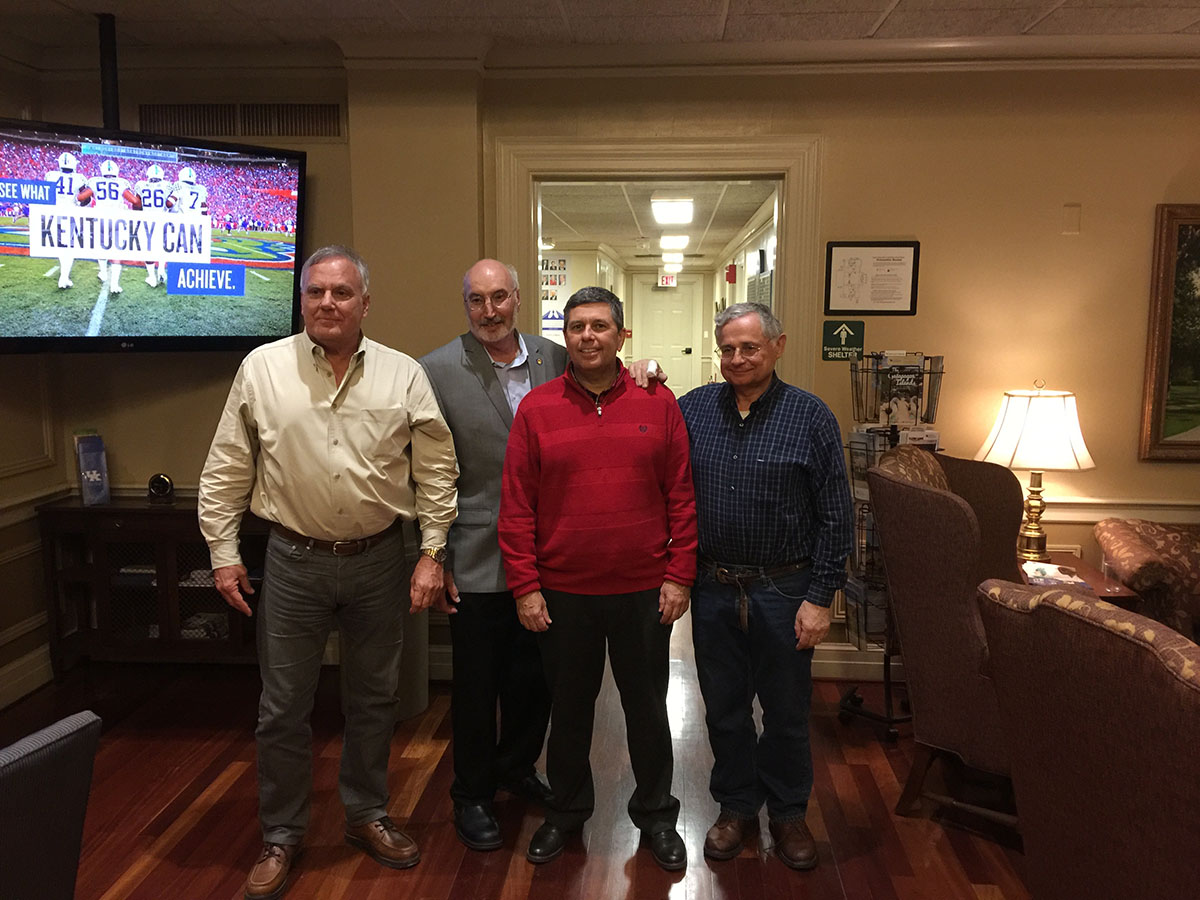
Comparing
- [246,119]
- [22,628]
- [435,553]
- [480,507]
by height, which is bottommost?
[22,628]

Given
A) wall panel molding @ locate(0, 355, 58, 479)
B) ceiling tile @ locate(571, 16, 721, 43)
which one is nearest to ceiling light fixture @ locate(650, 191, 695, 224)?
ceiling tile @ locate(571, 16, 721, 43)

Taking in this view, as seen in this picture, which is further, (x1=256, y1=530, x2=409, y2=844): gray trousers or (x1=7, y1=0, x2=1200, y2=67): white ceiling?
(x1=7, y1=0, x2=1200, y2=67): white ceiling

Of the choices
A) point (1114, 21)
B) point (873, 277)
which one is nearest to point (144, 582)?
point (873, 277)

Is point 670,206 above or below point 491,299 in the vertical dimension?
above

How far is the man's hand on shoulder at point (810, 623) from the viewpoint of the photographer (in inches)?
82.0

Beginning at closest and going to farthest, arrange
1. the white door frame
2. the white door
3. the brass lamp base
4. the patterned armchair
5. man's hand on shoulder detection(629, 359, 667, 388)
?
man's hand on shoulder detection(629, 359, 667, 388) < the patterned armchair < the brass lamp base < the white door frame < the white door

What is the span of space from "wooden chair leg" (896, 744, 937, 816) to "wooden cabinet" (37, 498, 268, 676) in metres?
2.44

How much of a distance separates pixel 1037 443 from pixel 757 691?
64.4 inches

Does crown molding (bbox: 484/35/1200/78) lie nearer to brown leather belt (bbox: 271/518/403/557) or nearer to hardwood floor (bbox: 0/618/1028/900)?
brown leather belt (bbox: 271/518/403/557)

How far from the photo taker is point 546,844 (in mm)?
2230

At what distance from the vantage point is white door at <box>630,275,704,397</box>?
500 inches

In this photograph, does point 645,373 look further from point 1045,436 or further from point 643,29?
point 1045,436

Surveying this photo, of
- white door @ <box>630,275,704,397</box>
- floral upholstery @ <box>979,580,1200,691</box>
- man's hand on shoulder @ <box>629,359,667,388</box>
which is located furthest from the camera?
white door @ <box>630,275,704,397</box>

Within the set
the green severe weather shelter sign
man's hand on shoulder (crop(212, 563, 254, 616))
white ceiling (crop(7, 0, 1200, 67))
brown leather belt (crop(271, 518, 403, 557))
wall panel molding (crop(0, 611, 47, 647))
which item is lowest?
wall panel molding (crop(0, 611, 47, 647))
